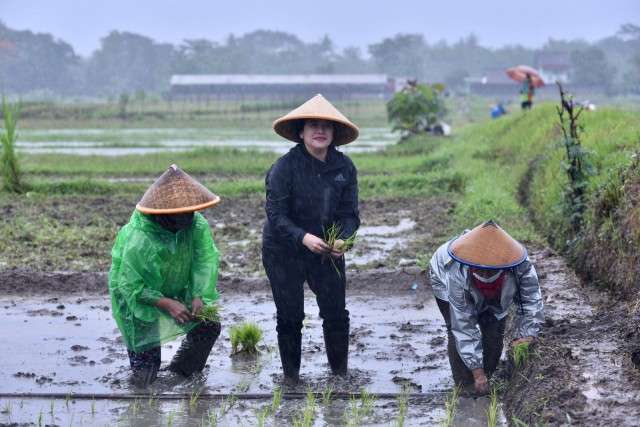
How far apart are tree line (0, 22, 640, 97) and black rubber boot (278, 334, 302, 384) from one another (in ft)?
232

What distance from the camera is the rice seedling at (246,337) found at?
253 inches

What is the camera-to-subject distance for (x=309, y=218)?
562 centimetres

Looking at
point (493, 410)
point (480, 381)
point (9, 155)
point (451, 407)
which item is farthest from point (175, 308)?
point (9, 155)

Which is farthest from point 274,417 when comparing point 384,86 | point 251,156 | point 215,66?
point 215,66

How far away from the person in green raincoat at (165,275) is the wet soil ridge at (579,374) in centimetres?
184

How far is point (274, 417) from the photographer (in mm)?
5195

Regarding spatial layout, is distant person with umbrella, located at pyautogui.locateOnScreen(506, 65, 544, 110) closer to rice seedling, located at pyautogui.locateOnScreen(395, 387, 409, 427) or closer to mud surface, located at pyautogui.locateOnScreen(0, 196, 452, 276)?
mud surface, located at pyautogui.locateOnScreen(0, 196, 452, 276)

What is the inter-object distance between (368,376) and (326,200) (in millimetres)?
1155

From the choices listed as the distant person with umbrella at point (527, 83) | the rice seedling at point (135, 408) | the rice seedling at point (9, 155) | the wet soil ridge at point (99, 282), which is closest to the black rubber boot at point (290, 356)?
the rice seedling at point (135, 408)

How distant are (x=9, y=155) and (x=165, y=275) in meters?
9.11

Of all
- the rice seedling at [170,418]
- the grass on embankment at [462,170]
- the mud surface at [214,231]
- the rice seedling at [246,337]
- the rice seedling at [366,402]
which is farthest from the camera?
the grass on embankment at [462,170]

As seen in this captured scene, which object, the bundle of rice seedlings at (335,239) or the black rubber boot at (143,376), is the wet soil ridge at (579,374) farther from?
the black rubber boot at (143,376)

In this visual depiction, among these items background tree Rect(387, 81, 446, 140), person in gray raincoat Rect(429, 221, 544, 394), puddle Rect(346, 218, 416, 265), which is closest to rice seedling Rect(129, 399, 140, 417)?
person in gray raincoat Rect(429, 221, 544, 394)

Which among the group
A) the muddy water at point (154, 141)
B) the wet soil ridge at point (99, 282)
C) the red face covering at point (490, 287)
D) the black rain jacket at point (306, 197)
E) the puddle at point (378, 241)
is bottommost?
the muddy water at point (154, 141)
